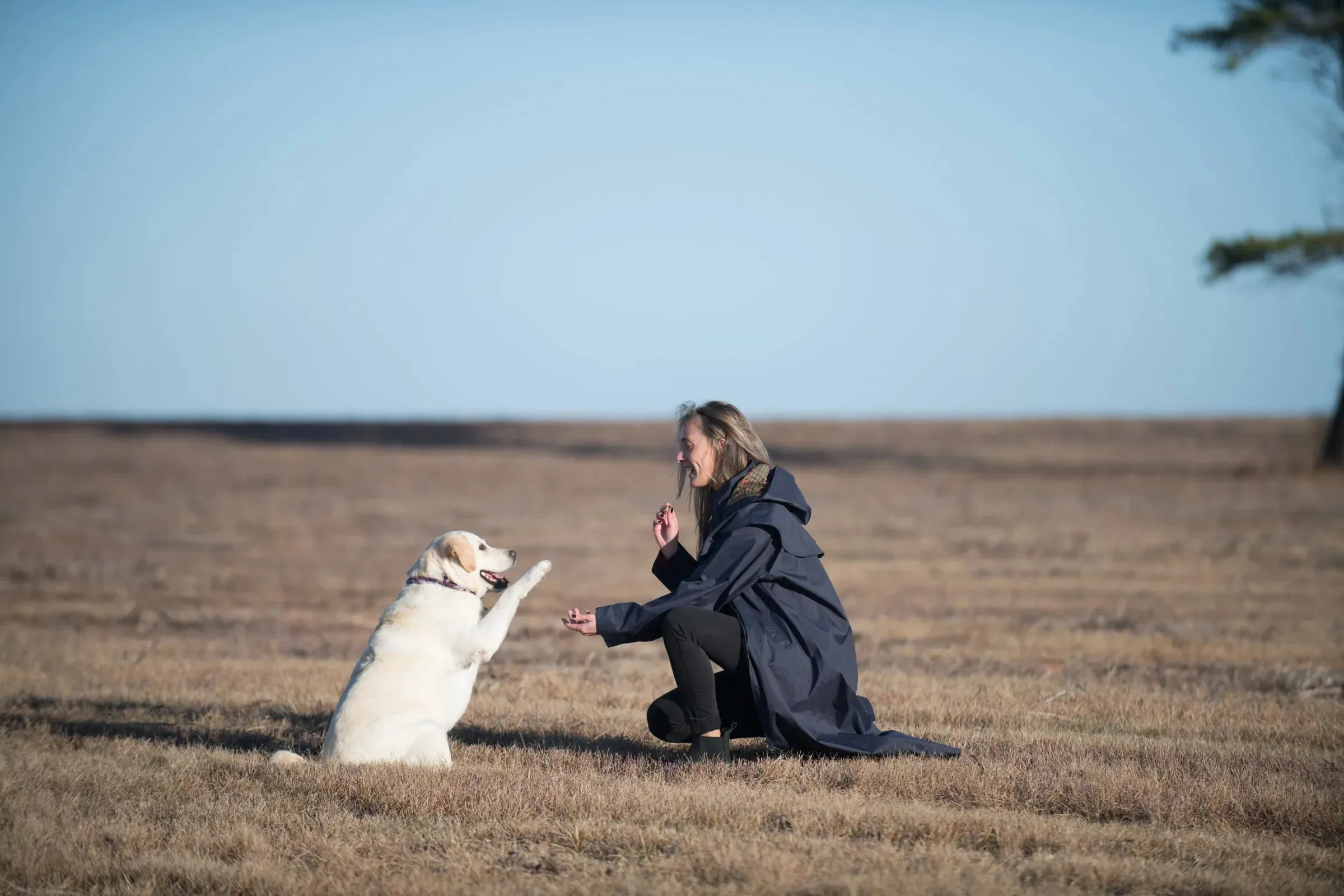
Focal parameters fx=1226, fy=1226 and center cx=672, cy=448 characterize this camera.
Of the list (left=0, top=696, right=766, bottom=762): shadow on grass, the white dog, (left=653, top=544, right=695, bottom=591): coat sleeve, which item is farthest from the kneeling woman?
the white dog

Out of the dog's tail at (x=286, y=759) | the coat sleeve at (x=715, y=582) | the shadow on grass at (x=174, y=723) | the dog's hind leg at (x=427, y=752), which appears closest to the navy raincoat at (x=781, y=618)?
the coat sleeve at (x=715, y=582)

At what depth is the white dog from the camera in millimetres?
5984

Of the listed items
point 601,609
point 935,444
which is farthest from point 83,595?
point 935,444

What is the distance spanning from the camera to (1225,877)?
4.59 meters

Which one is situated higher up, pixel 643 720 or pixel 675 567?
pixel 675 567

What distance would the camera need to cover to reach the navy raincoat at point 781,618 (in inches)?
235

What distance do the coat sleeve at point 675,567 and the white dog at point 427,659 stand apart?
603mm

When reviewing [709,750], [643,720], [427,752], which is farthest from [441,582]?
[643,720]

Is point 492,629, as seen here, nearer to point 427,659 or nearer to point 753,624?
point 427,659

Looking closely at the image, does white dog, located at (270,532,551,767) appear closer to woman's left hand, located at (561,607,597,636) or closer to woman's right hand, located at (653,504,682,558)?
woman's left hand, located at (561,607,597,636)

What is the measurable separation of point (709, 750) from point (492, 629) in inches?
50.0

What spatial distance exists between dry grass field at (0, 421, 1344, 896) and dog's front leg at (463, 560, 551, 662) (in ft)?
1.89

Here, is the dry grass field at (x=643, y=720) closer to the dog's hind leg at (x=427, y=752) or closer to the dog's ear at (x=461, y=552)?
the dog's hind leg at (x=427, y=752)

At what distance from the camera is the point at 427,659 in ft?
20.2
